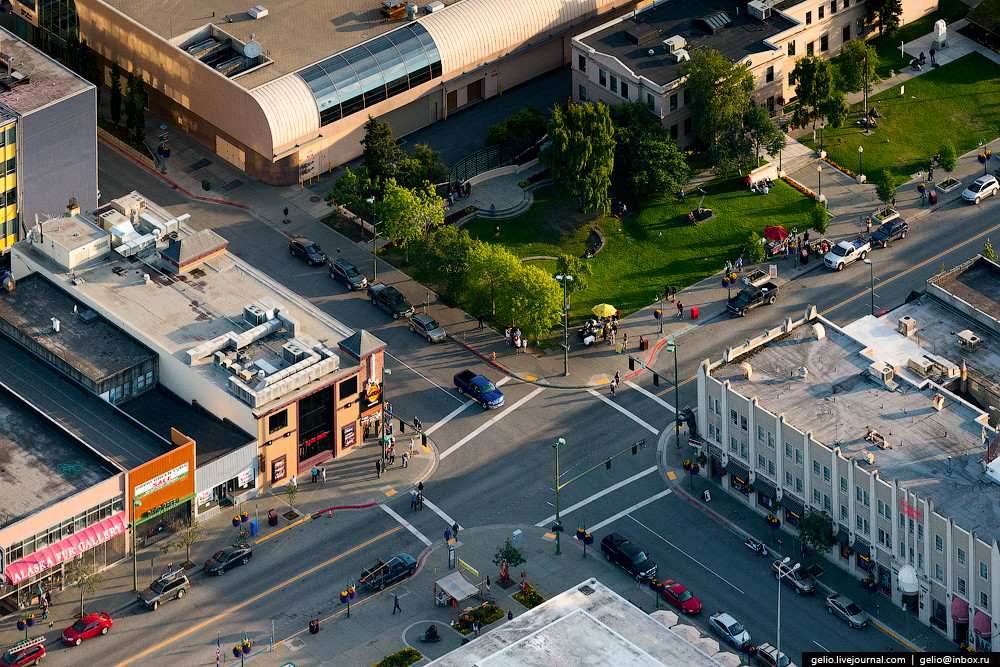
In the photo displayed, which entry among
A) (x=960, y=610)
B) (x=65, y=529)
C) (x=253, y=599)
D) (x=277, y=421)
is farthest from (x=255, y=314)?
(x=960, y=610)

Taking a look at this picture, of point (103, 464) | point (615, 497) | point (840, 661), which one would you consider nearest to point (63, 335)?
point (103, 464)

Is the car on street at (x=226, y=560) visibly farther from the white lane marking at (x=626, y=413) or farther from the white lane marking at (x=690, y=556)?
the white lane marking at (x=626, y=413)

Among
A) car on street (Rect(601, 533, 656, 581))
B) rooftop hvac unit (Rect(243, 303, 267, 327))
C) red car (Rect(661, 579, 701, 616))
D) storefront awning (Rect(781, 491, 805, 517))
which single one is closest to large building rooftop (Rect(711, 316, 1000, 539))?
storefront awning (Rect(781, 491, 805, 517))

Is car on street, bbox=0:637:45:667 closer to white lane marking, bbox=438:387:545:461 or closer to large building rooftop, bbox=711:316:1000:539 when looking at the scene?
white lane marking, bbox=438:387:545:461

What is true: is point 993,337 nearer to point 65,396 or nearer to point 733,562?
point 733,562

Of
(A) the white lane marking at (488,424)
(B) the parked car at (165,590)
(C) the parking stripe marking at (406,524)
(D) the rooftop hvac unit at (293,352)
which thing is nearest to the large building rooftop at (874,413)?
(A) the white lane marking at (488,424)

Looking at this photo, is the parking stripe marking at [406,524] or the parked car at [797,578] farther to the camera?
the parking stripe marking at [406,524]

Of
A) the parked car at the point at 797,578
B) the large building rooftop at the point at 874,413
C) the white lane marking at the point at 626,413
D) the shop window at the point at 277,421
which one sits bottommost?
the parked car at the point at 797,578
